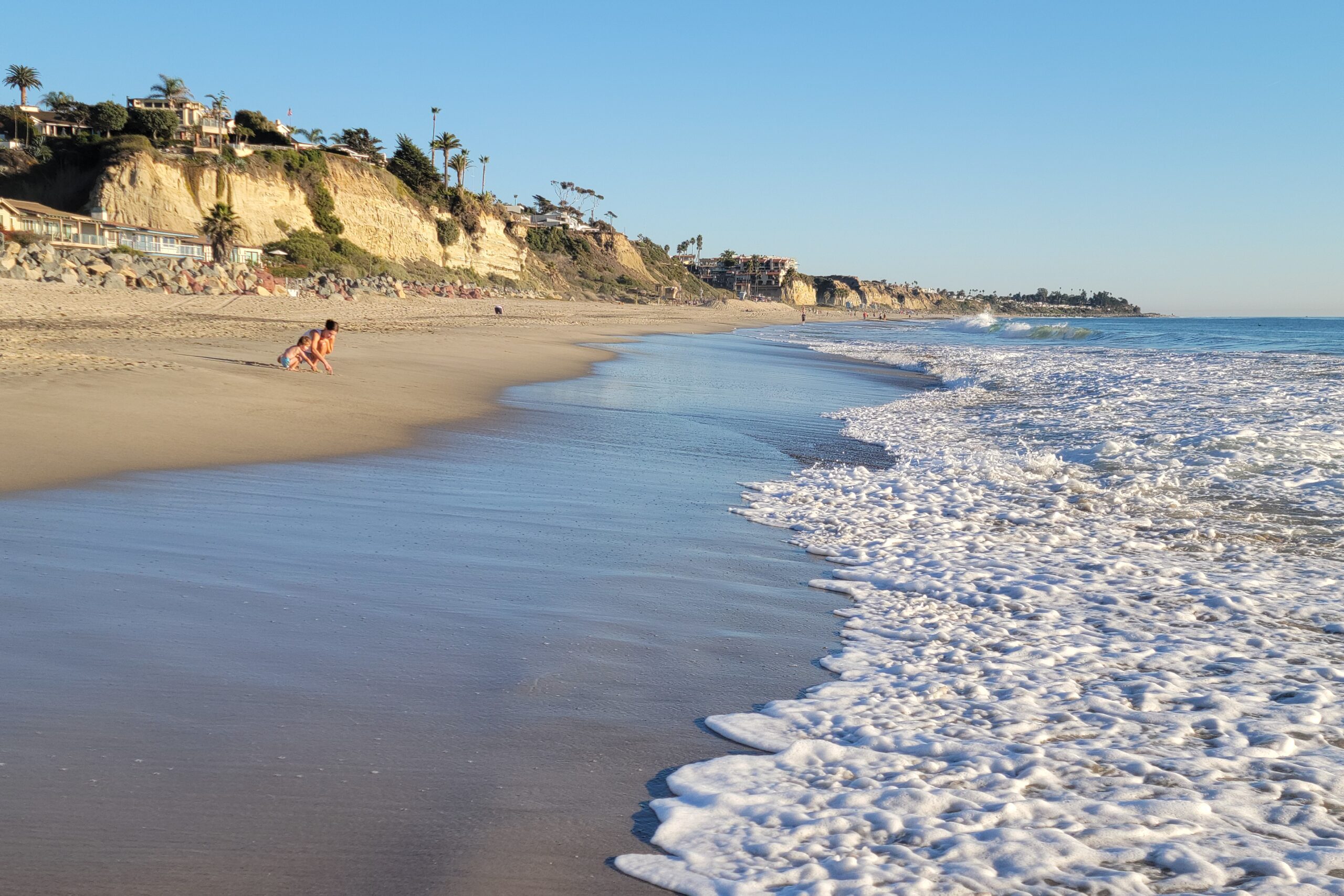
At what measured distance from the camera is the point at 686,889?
247cm

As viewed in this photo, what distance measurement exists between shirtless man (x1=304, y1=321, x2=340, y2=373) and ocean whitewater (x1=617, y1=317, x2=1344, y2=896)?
880cm

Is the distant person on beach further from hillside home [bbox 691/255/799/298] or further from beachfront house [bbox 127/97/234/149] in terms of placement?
hillside home [bbox 691/255/799/298]

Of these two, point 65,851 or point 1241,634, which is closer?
point 65,851

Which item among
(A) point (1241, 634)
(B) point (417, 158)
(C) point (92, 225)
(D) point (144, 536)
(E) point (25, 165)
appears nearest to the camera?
(A) point (1241, 634)

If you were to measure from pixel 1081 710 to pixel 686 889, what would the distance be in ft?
6.58

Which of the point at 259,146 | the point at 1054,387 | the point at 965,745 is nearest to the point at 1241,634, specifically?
the point at 965,745

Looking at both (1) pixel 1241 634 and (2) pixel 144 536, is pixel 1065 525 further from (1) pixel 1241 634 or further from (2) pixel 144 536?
(2) pixel 144 536

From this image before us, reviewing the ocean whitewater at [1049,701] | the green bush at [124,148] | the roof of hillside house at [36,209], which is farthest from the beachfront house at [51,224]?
the ocean whitewater at [1049,701]

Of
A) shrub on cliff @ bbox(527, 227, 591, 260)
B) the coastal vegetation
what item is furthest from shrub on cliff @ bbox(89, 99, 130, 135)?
shrub on cliff @ bbox(527, 227, 591, 260)

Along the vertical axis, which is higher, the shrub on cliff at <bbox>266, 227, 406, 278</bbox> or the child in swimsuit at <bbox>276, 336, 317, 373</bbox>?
the shrub on cliff at <bbox>266, 227, 406, 278</bbox>

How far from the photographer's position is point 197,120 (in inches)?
2837

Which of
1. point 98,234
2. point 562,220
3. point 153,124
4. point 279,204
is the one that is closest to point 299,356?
point 98,234

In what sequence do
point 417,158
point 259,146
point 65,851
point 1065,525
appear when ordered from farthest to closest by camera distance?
point 417,158 → point 259,146 → point 1065,525 → point 65,851

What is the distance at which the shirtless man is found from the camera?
14.2 m
